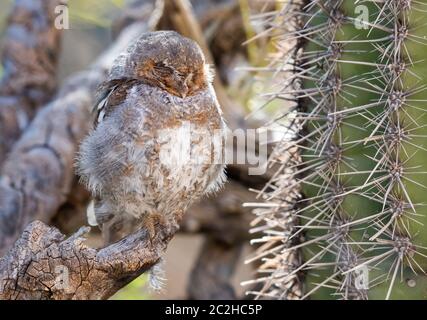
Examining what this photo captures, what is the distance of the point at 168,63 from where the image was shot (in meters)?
2.88

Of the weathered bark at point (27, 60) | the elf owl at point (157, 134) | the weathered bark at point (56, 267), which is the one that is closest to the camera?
the weathered bark at point (56, 267)

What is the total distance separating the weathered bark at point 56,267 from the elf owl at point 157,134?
302 mm

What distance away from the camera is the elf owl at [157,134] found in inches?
112

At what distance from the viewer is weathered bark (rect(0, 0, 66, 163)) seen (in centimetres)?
481

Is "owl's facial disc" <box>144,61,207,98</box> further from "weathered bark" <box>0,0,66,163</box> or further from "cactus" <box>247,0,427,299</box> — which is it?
"weathered bark" <box>0,0,66,163</box>

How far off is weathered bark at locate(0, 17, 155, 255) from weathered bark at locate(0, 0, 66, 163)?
261 millimetres

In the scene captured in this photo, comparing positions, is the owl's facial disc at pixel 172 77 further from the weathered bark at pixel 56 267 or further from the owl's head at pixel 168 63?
the weathered bark at pixel 56 267

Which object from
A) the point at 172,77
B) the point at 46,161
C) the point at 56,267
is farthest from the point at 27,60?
the point at 56,267

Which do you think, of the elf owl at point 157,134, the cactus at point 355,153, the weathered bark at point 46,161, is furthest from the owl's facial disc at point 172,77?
the weathered bark at point 46,161
